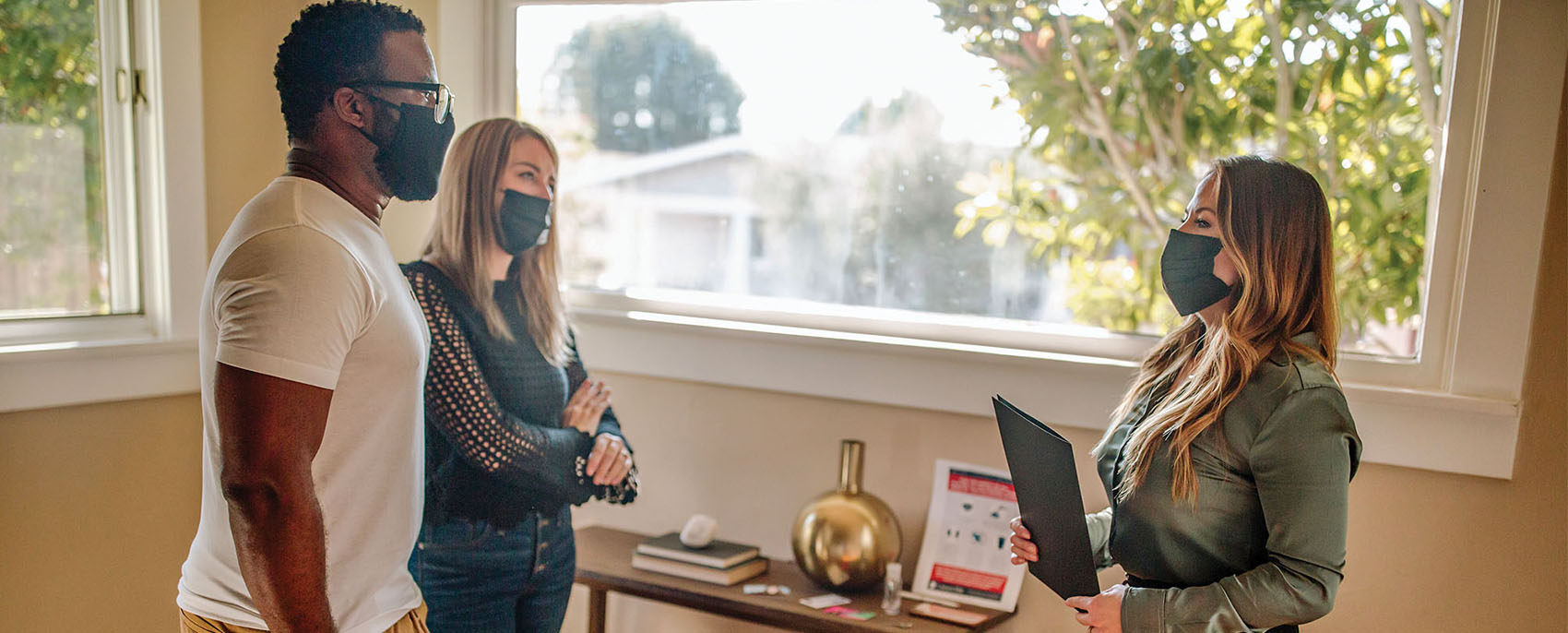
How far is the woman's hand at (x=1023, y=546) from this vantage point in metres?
1.63

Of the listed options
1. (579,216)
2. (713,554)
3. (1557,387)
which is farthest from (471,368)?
(1557,387)

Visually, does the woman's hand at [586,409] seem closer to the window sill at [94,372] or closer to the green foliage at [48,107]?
the window sill at [94,372]

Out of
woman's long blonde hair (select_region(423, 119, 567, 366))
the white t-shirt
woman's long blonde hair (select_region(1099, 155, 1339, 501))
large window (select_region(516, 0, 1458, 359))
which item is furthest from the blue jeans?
woman's long blonde hair (select_region(1099, 155, 1339, 501))

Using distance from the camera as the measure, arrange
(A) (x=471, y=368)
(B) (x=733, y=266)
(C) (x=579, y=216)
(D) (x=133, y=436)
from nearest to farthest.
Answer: (A) (x=471, y=368), (D) (x=133, y=436), (B) (x=733, y=266), (C) (x=579, y=216)

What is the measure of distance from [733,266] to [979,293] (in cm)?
62

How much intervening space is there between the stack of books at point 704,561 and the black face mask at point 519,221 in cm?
73

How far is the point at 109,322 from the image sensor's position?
6.73 ft

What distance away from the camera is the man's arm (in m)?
1.11

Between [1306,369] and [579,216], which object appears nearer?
[1306,369]

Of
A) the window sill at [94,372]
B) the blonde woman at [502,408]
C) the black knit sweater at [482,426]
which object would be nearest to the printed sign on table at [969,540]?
the blonde woman at [502,408]

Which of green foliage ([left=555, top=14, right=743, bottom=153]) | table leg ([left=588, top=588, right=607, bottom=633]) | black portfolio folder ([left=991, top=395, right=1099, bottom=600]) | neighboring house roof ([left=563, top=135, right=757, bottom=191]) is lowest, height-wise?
table leg ([left=588, top=588, right=607, bottom=633])

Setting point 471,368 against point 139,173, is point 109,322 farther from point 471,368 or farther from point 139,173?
point 471,368

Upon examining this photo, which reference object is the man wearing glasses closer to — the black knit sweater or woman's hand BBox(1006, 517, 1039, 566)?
the black knit sweater

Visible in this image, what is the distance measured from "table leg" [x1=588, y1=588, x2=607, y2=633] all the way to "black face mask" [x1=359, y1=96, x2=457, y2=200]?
3.75ft
